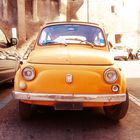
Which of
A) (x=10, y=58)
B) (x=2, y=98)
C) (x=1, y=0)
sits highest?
(x=1, y=0)

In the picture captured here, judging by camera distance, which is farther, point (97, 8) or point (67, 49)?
point (97, 8)

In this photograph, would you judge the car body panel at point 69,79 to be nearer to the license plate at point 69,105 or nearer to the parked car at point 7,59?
the license plate at point 69,105

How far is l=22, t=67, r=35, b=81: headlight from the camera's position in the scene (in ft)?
19.9

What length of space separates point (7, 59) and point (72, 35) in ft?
9.19

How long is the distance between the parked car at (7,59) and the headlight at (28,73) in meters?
3.30

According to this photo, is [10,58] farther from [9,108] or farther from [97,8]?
[97,8]

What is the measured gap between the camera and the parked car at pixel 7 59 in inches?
375

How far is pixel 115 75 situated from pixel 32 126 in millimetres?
1511

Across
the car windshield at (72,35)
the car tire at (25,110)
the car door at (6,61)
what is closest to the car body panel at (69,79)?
the car tire at (25,110)

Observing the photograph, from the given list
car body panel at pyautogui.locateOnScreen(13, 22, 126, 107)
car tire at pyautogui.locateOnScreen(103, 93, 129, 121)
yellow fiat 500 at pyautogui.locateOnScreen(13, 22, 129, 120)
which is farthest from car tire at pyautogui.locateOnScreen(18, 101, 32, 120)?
car tire at pyautogui.locateOnScreen(103, 93, 129, 121)

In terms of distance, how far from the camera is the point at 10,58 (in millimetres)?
10344

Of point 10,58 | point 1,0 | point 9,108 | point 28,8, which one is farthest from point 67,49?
point 28,8

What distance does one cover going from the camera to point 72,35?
7688mm

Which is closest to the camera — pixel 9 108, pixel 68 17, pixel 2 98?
pixel 9 108
